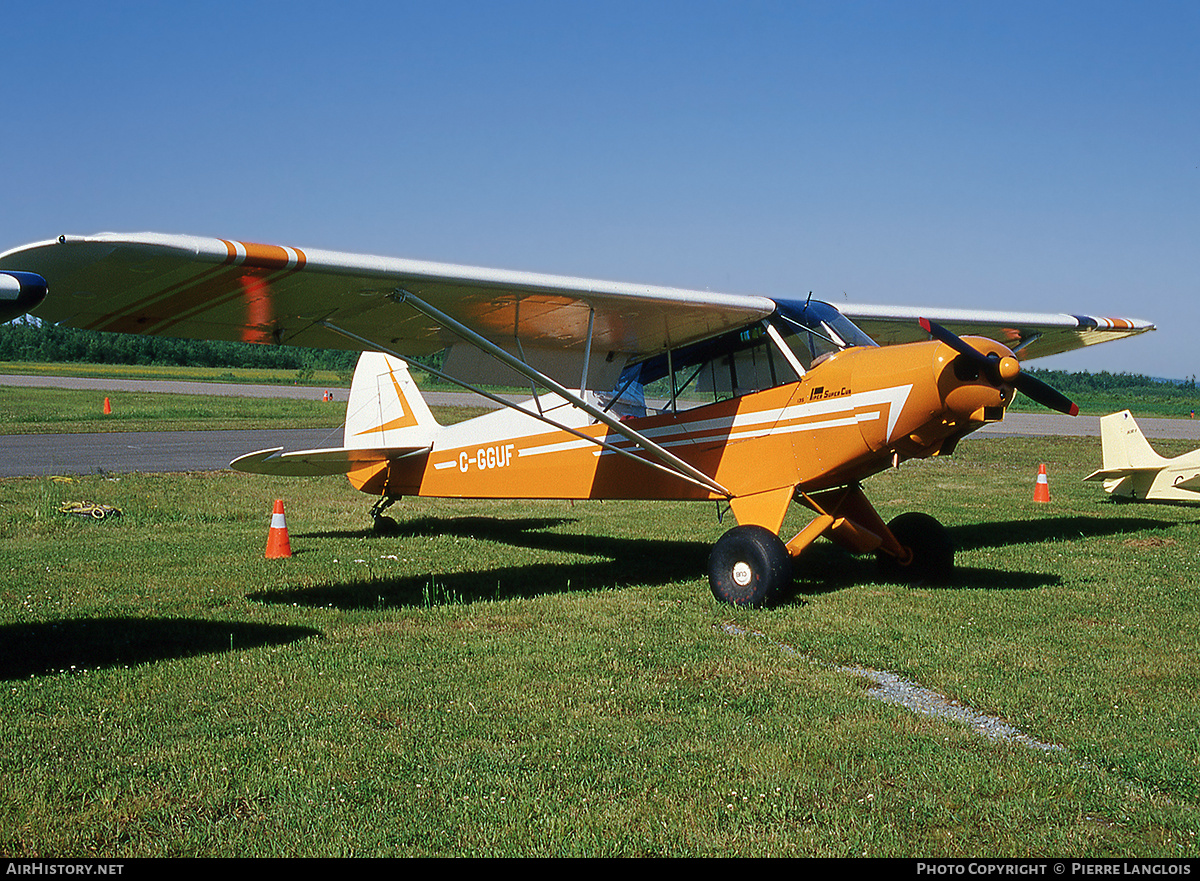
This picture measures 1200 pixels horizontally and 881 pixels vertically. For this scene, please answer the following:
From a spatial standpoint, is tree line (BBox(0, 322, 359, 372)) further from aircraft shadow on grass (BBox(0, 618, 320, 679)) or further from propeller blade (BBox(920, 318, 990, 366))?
propeller blade (BBox(920, 318, 990, 366))

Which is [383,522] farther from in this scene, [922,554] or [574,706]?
[574,706]

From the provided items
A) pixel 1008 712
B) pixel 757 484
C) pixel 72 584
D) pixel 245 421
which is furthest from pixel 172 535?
pixel 245 421

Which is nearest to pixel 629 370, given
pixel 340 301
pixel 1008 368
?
pixel 340 301

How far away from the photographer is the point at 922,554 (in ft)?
28.3

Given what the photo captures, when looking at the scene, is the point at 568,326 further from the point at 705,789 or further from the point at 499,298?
the point at 705,789

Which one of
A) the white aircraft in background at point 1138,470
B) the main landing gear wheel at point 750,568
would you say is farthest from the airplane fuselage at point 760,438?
the white aircraft in background at point 1138,470

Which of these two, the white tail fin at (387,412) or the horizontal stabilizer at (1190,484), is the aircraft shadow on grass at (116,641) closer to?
the white tail fin at (387,412)

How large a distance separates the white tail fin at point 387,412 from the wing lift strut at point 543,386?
291cm

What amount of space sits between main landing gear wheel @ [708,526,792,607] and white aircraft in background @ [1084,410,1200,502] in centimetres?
911

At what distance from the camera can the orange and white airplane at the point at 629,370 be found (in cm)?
649

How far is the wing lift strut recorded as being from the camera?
24.1 ft

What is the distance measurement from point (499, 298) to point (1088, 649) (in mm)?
5125

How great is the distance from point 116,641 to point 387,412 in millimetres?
5747

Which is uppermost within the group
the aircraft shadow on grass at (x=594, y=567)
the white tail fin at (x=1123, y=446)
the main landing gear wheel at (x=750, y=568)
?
the white tail fin at (x=1123, y=446)
